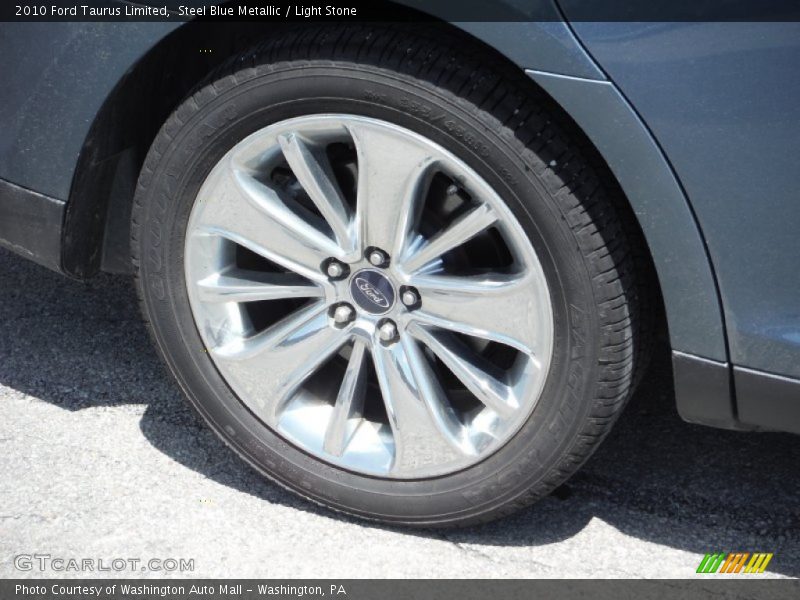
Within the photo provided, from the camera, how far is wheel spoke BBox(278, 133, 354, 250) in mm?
2154

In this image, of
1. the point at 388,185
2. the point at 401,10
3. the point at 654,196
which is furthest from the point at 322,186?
the point at 654,196

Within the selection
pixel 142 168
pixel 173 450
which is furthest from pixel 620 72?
pixel 173 450

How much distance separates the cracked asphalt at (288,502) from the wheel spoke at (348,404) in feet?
0.58

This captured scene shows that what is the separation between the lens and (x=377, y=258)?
7.14 feet

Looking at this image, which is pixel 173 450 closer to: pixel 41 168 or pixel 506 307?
pixel 41 168

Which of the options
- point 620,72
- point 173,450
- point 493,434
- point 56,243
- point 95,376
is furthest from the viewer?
point 95,376

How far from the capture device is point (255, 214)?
88.7 inches

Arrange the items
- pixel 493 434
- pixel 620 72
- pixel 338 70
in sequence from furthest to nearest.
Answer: pixel 493 434, pixel 338 70, pixel 620 72

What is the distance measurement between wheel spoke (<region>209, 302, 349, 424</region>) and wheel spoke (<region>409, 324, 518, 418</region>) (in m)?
0.18

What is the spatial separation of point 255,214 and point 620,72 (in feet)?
2.63

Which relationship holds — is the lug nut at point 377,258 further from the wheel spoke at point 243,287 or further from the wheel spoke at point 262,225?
the wheel spoke at point 243,287

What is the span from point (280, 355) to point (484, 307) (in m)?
0.46

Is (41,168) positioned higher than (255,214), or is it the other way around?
Answer: (255,214)
